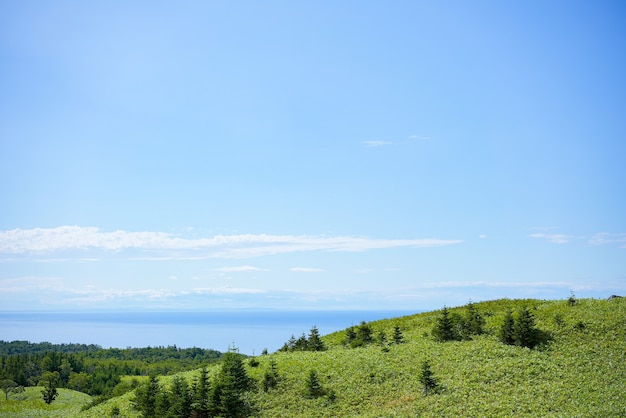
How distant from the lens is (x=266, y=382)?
3928 centimetres

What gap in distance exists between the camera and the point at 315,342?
50.4 metres

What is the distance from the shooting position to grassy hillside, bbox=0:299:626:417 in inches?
1214

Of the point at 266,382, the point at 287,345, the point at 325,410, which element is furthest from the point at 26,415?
the point at 325,410

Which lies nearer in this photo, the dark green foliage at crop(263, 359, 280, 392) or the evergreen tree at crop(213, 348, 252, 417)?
the evergreen tree at crop(213, 348, 252, 417)

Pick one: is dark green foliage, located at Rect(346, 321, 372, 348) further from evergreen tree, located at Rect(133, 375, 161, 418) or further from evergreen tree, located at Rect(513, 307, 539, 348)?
evergreen tree, located at Rect(133, 375, 161, 418)

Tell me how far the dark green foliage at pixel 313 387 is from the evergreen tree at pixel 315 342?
11960 mm

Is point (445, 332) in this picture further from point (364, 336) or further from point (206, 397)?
point (206, 397)

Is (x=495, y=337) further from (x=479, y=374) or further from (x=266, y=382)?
(x=266, y=382)

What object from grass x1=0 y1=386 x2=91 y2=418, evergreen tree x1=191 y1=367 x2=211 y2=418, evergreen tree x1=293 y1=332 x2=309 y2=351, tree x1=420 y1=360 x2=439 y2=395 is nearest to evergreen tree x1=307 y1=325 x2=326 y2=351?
evergreen tree x1=293 y1=332 x2=309 y2=351

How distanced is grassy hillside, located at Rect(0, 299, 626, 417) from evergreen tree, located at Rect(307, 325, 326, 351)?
2884 mm

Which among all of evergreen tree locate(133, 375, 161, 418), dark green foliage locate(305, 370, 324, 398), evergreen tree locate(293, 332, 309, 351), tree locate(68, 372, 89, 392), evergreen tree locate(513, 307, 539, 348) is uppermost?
evergreen tree locate(513, 307, 539, 348)

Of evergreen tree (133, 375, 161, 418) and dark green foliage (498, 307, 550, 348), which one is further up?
dark green foliage (498, 307, 550, 348)

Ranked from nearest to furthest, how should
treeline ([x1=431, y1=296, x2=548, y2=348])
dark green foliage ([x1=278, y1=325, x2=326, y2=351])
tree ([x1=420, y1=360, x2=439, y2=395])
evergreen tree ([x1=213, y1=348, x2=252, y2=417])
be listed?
1. tree ([x1=420, y1=360, x2=439, y2=395])
2. evergreen tree ([x1=213, y1=348, x2=252, y2=417])
3. treeline ([x1=431, y1=296, x2=548, y2=348])
4. dark green foliage ([x1=278, y1=325, x2=326, y2=351])

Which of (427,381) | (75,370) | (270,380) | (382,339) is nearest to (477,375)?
(427,381)
